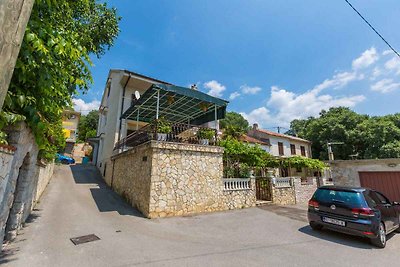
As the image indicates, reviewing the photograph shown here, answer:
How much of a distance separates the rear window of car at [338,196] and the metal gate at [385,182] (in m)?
9.37

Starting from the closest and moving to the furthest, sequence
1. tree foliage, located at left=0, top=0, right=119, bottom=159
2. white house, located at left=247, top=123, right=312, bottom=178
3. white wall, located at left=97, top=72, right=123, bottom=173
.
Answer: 1. tree foliage, located at left=0, top=0, right=119, bottom=159
2. white wall, located at left=97, top=72, right=123, bottom=173
3. white house, located at left=247, top=123, right=312, bottom=178

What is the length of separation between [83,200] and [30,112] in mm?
7644

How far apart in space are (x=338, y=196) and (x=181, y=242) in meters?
4.73

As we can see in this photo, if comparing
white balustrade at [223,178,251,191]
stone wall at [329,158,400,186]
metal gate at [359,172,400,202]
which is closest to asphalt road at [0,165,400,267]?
white balustrade at [223,178,251,191]

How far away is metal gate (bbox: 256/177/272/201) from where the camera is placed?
12084mm

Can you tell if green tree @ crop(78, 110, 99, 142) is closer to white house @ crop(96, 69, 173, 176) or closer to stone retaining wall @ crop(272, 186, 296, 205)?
white house @ crop(96, 69, 173, 176)

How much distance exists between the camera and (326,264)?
442cm

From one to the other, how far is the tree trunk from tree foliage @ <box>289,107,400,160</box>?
31299 mm

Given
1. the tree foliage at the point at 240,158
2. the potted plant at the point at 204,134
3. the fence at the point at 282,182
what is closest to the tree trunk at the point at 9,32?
the potted plant at the point at 204,134

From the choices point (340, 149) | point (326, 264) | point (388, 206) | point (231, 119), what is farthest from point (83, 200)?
point (231, 119)

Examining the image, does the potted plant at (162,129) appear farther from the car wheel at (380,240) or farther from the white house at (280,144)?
the white house at (280,144)

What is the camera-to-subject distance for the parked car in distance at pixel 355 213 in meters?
5.51

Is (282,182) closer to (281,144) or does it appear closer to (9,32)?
(9,32)

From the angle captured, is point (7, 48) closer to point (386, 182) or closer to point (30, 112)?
point (30, 112)
